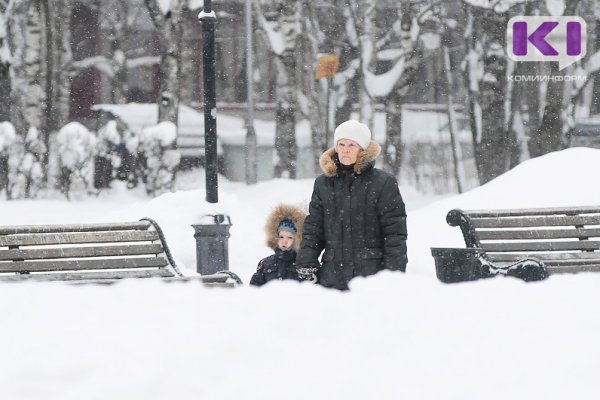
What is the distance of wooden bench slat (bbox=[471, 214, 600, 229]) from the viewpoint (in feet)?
29.7

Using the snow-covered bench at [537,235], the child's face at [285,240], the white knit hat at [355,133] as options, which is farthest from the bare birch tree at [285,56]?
the white knit hat at [355,133]

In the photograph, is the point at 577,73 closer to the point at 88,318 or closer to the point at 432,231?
the point at 432,231

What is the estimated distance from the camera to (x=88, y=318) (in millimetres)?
4672

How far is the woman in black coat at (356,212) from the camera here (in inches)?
247

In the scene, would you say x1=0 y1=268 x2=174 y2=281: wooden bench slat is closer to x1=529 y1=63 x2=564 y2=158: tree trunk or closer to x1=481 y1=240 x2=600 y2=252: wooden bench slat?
x1=481 y1=240 x2=600 y2=252: wooden bench slat

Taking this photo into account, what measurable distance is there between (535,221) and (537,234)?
0.10 m

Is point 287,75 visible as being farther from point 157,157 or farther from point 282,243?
point 282,243

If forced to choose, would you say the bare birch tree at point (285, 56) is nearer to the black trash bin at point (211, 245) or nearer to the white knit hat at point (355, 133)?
the black trash bin at point (211, 245)

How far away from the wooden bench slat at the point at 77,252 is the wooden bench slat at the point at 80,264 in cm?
5

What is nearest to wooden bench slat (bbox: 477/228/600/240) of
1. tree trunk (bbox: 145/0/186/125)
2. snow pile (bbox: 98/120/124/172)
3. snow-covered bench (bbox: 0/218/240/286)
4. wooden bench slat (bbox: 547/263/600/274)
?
wooden bench slat (bbox: 547/263/600/274)

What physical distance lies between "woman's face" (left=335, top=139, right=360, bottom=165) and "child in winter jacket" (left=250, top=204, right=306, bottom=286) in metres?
1.08

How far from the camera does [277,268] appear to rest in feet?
23.7

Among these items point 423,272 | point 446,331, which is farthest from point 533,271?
point 423,272

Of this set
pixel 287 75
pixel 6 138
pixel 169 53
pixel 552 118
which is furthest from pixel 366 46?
pixel 6 138
